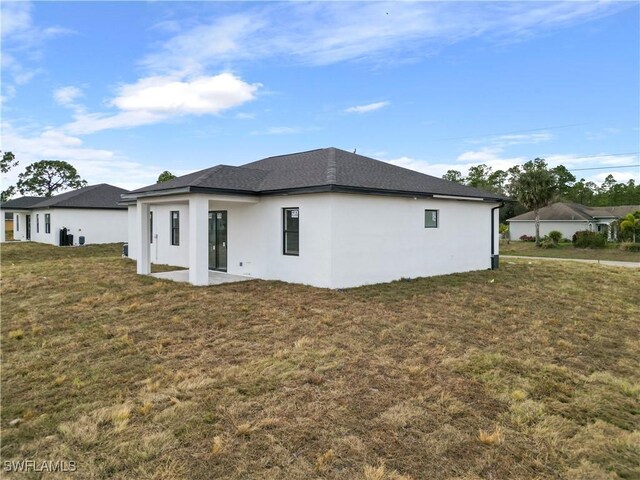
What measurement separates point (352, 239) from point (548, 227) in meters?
34.8

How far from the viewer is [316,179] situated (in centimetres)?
1166

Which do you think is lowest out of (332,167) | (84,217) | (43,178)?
(84,217)

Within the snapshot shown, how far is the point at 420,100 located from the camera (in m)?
19.9

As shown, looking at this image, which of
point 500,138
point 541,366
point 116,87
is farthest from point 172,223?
point 500,138

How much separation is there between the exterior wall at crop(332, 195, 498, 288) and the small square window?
15cm

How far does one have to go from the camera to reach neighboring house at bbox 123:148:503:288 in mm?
11250

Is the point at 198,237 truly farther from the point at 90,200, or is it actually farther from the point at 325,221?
the point at 90,200

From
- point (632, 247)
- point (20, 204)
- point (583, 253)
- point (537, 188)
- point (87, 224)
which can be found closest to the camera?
point (583, 253)

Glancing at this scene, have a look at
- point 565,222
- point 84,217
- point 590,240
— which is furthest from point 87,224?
point 565,222

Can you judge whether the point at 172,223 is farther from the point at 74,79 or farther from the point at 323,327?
the point at 323,327

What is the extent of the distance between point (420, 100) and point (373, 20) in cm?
805

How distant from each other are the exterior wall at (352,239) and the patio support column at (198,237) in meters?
0.27

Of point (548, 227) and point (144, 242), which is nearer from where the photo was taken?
point (144, 242)

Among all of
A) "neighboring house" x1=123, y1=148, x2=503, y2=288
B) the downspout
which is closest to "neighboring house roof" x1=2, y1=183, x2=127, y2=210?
"neighboring house" x1=123, y1=148, x2=503, y2=288
